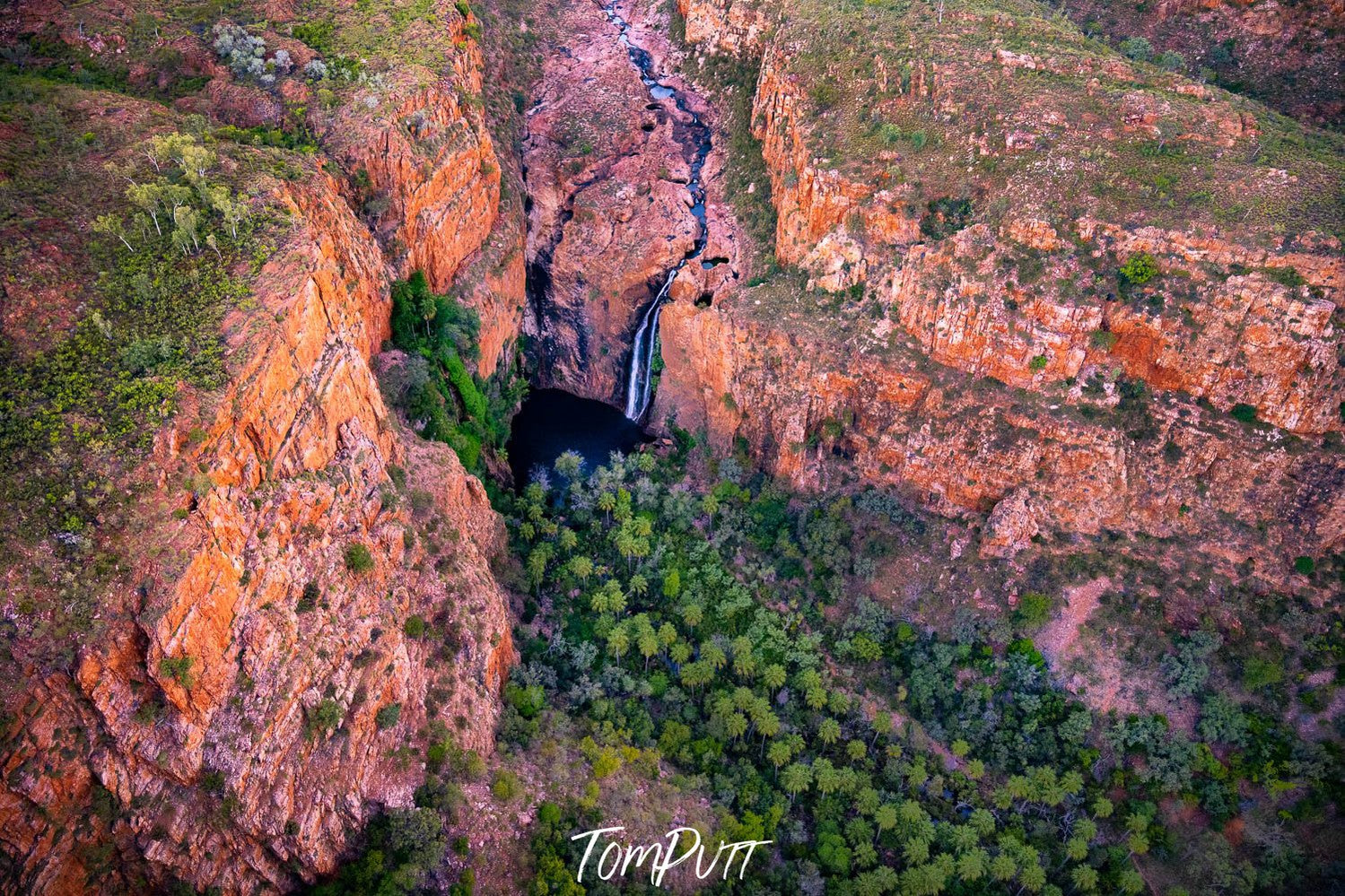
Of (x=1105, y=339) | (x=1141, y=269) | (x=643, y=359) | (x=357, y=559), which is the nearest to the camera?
(x=357, y=559)

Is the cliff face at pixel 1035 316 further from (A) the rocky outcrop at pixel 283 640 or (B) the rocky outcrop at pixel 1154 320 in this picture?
(A) the rocky outcrop at pixel 283 640

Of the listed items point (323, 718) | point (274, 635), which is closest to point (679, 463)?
point (323, 718)

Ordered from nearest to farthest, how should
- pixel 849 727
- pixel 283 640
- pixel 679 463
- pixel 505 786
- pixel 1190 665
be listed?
pixel 283 640, pixel 505 786, pixel 1190 665, pixel 849 727, pixel 679 463

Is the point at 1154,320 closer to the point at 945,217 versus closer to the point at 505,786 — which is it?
the point at 945,217

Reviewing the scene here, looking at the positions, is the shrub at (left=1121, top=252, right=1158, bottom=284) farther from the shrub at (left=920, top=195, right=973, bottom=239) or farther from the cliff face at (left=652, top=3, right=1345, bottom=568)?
the shrub at (left=920, top=195, right=973, bottom=239)

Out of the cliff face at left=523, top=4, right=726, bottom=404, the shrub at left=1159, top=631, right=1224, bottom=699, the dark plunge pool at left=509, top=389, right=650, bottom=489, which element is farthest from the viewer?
the cliff face at left=523, top=4, right=726, bottom=404

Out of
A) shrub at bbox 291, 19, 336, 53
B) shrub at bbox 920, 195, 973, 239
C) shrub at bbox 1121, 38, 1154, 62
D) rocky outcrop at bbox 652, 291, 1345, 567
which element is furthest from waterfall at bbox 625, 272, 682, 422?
shrub at bbox 1121, 38, 1154, 62
